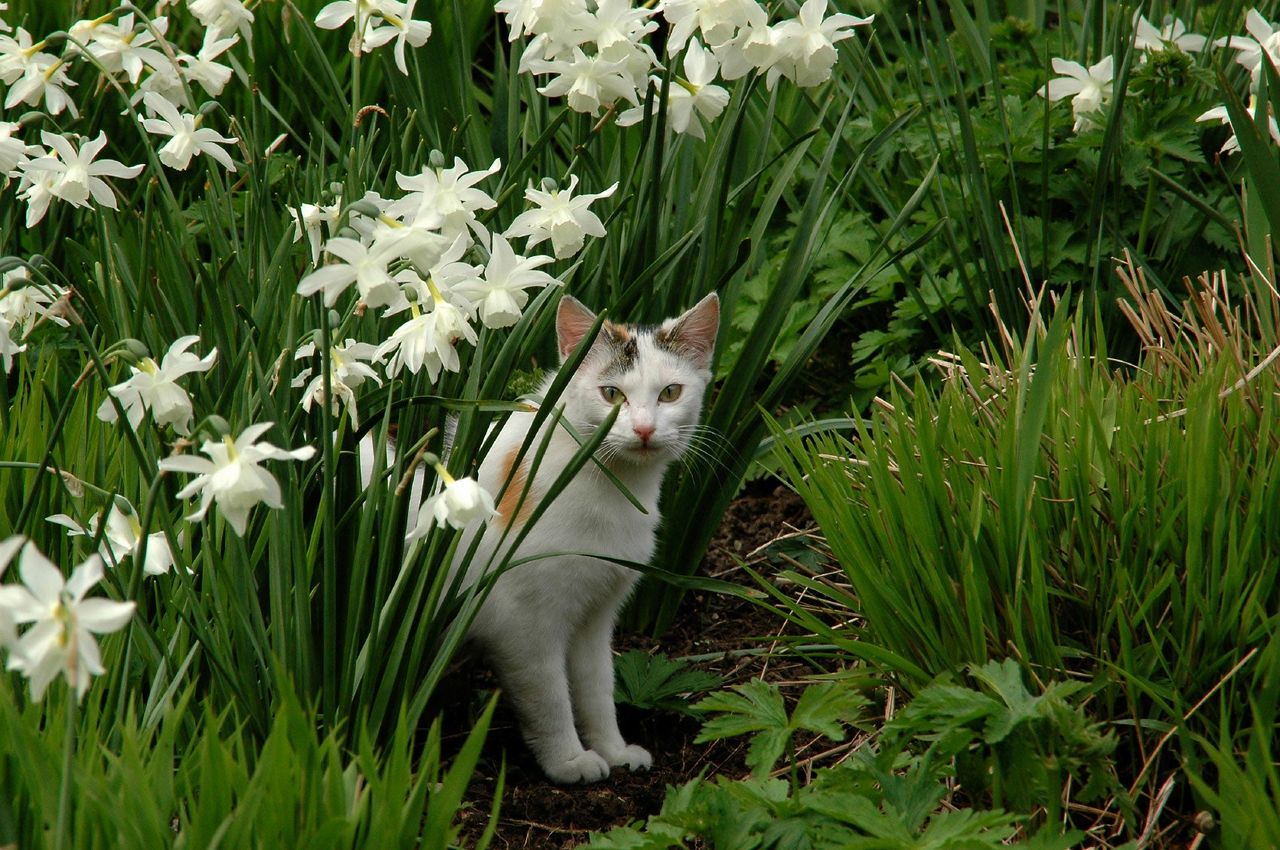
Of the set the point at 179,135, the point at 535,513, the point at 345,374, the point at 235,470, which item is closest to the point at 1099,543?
the point at 535,513

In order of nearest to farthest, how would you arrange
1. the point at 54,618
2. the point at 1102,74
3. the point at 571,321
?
the point at 54,618 < the point at 571,321 < the point at 1102,74

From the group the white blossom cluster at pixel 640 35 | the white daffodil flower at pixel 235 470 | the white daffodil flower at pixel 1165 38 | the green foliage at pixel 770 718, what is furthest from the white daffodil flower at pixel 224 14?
the white daffodil flower at pixel 1165 38

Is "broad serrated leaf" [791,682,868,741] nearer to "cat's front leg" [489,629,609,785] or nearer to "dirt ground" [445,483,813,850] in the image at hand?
"dirt ground" [445,483,813,850]

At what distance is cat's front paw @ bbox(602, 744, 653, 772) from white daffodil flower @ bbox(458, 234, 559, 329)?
4.19 feet

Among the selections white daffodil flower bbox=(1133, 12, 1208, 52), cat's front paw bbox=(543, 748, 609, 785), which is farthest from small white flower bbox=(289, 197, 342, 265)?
white daffodil flower bbox=(1133, 12, 1208, 52)

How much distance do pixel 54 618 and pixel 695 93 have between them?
57.9 inches

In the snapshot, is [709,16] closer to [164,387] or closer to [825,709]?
[164,387]

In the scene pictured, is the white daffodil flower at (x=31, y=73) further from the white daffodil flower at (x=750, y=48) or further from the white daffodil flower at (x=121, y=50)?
the white daffodil flower at (x=750, y=48)

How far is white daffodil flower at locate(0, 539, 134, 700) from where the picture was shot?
3.81 ft

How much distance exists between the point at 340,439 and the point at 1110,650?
1.39m

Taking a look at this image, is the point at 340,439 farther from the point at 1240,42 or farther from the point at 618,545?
the point at 1240,42

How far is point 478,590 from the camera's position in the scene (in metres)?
2.07

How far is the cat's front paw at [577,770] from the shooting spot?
2580 mm

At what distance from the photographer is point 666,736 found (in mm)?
2859
